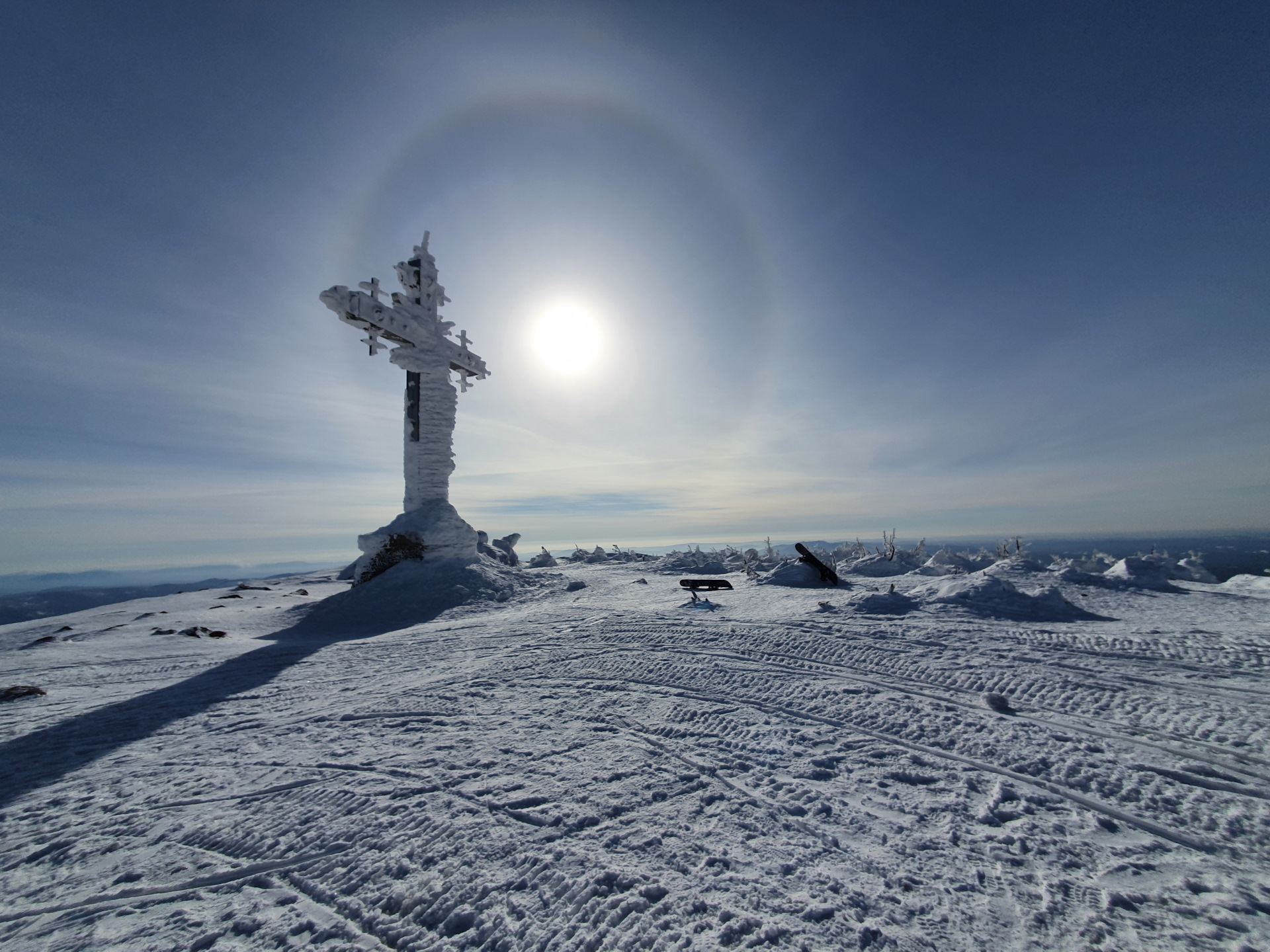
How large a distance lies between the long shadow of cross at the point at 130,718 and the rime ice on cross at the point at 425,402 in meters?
4.69

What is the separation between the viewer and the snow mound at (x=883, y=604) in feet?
25.0

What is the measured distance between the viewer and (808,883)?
2510 millimetres

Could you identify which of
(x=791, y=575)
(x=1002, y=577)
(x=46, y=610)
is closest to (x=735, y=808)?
(x=1002, y=577)

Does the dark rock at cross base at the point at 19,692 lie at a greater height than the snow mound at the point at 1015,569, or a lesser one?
lesser

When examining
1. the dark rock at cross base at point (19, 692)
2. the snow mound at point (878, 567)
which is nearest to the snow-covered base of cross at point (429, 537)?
the dark rock at cross base at point (19, 692)

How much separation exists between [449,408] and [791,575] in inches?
460

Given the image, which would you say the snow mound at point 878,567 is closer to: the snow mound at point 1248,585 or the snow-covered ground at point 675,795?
the snow mound at point 1248,585

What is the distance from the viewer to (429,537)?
532 inches

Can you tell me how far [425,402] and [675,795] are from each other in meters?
14.4

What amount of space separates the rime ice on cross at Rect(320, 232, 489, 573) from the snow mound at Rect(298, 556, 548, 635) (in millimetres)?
1047

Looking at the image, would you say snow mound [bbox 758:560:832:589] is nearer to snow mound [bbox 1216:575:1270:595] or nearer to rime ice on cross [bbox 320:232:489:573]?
snow mound [bbox 1216:575:1270:595]

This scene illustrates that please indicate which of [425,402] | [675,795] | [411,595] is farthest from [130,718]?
[425,402]

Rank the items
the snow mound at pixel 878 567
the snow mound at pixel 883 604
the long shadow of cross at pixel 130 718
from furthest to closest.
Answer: the snow mound at pixel 878 567
the snow mound at pixel 883 604
the long shadow of cross at pixel 130 718

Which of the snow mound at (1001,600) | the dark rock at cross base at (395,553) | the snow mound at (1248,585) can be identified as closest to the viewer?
the snow mound at (1001,600)
